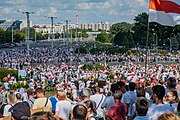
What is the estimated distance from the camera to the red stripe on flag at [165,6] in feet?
37.8

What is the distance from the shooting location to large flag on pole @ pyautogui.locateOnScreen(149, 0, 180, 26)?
1151 centimetres

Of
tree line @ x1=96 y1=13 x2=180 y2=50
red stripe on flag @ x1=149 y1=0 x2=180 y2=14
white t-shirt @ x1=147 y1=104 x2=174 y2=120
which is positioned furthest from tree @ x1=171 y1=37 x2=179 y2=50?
white t-shirt @ x1=147 y1=104 x2=174 y2=120

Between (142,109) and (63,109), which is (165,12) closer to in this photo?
(63,109)

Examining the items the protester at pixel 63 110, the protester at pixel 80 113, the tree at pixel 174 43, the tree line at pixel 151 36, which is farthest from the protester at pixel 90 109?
the tree at pixel 174 43

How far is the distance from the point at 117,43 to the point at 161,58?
151ft

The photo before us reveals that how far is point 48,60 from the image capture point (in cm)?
7144

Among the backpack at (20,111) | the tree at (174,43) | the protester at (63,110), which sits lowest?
the tree at (174,43)

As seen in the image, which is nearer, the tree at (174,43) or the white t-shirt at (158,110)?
the white t-shirt at (158,110)

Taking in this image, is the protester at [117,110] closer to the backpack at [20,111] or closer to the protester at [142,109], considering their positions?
the protester at [142,109]

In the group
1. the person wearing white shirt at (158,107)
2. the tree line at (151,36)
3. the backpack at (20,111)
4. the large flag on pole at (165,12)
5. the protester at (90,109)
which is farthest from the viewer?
the tree line at (151,36)

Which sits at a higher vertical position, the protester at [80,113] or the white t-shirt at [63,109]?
the protester at [80,113]

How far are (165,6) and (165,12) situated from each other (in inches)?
6.4

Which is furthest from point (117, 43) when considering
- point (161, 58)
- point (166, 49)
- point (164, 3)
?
point (164, 3)

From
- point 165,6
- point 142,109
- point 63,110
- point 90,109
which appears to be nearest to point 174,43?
point 165,6
